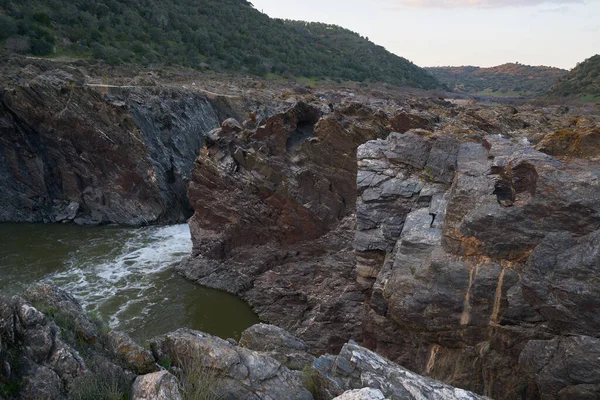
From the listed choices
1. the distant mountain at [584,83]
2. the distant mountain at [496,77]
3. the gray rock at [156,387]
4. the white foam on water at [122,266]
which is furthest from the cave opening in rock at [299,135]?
the distant mountain at [496,77]

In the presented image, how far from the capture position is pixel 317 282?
14523 millimetres

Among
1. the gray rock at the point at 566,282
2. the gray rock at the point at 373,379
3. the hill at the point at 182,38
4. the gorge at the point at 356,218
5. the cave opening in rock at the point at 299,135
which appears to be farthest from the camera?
the hill at the point at 182,38

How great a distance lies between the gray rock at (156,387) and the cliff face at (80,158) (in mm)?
18138

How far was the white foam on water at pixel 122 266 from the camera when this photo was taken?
15.2 meters

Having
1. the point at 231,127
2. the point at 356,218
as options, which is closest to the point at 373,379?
the point at 356,218

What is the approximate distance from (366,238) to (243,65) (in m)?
49.3

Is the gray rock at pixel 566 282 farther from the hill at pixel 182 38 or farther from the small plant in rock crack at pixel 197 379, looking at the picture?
the hill at pixel 182 38

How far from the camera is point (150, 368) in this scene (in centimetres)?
566

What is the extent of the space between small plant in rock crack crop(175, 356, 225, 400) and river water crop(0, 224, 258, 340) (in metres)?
6.79

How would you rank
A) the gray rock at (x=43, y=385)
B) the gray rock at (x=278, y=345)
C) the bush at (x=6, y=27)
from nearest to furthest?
the gray rock at (x=43, y=385), the gray rock at (x=278, y=345), the bush at (x=6, y=27)

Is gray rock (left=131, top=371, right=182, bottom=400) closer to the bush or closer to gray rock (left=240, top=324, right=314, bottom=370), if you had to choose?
gray rock (left=240, top=324, right=314, bottom=370)

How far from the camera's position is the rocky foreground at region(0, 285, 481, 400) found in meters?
4.77

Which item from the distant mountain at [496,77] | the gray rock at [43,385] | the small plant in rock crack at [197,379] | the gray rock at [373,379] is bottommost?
the gray rock at [373,379]

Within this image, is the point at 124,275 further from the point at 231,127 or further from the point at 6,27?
the point at 6,27
